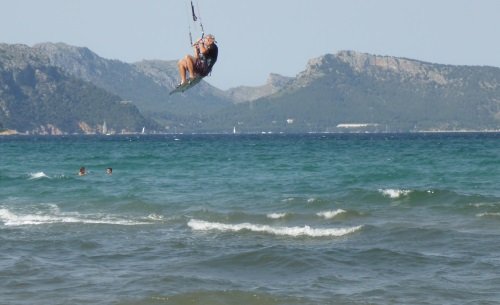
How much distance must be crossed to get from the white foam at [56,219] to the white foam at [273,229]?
226cm

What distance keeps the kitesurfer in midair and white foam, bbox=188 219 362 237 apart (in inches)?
473

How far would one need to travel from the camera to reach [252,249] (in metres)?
23.5

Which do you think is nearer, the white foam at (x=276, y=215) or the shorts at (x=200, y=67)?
the shorts at (x=200, y=67)

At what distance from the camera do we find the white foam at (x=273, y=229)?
26.9m

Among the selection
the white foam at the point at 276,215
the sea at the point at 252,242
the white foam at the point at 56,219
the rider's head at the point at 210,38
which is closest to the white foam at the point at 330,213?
the sea at the point at 252,242

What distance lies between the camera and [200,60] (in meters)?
15.2

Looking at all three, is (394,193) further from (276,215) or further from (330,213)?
(276,215)

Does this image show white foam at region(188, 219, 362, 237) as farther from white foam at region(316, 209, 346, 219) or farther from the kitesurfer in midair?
the kitesurfer in midair

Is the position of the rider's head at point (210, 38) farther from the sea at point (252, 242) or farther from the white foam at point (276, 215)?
the white foam at point (276, 215)

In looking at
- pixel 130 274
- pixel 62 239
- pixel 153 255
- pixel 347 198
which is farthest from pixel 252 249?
pixel 347 198

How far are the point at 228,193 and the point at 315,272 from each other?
2034 cm

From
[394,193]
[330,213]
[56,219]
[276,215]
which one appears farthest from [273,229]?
[394,193]

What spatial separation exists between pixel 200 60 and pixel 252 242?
10697mm

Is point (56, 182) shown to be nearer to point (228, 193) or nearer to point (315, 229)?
point (228, 193)
